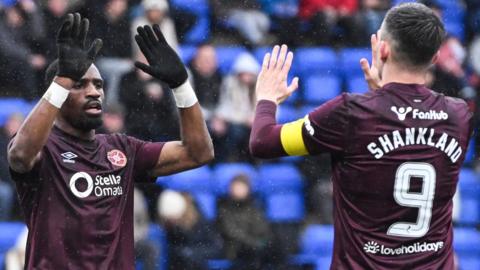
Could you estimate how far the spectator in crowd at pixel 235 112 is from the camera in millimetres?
9344

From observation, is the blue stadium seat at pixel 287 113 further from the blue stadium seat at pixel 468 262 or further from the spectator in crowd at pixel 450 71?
the blue stadium seat at pixel 468 262

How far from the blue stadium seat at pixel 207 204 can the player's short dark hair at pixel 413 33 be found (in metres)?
5.45

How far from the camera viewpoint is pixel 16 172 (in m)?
4.52

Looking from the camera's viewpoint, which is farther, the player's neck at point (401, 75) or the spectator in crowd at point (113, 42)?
the spectator in crowd at point (113, 42)

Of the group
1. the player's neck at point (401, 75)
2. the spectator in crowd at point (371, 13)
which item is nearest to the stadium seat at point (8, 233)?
the spectator in crowd at point (371, 13)

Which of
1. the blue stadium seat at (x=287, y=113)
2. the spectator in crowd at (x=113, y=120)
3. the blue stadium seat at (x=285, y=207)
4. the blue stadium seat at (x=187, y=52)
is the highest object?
the blue stadium seat at (x=187, y=52)

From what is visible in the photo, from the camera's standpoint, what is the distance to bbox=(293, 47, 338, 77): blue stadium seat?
9.80 metres

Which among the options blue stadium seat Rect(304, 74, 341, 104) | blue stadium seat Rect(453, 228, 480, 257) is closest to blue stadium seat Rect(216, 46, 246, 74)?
blue stadium seat Rect(304, 74, 341, 104)

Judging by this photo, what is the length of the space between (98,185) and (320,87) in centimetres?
542

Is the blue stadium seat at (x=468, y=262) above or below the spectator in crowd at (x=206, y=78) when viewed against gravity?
below

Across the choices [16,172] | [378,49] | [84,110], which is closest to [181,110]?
[84,110]

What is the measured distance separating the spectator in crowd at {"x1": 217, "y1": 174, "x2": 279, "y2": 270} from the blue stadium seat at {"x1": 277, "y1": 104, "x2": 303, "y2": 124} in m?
0.81

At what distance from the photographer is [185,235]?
8914mm

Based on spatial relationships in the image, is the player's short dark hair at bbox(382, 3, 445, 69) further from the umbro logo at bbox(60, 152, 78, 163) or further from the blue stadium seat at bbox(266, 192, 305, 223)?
the blue stadium seat at bbox(266, 192, 305, 223)
